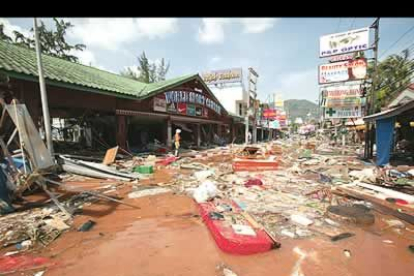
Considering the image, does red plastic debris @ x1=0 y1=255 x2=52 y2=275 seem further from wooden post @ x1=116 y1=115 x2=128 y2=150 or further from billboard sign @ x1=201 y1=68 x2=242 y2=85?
billboard sign @ x1=201 y1=68 x2=242 y2=85

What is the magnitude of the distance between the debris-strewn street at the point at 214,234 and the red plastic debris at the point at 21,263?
3 cm

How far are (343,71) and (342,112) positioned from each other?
306 centimetres

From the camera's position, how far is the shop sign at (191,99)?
1667cm

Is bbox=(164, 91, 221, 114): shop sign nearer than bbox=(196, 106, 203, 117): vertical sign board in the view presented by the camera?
Yes

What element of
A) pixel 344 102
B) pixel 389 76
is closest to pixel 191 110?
pixel 344 102

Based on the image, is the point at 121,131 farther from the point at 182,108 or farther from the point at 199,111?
the point at 199,111

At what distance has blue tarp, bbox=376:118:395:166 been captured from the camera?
10.1 meters

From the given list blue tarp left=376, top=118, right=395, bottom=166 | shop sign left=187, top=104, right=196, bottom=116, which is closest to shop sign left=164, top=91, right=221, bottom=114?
shop sign left=187, top=104, right=196, bottom=116

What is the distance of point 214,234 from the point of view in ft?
12.0

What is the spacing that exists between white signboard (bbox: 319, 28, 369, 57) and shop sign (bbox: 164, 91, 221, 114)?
10.7 meters
